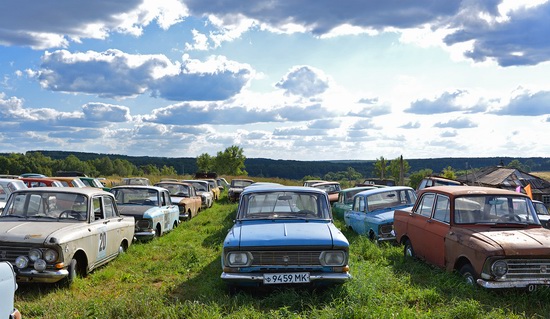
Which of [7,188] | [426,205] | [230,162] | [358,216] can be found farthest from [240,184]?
[230,162]

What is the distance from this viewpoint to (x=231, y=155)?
10031 centimetres

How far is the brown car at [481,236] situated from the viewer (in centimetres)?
694

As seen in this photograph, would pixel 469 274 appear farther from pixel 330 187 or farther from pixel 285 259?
pixel 330 187

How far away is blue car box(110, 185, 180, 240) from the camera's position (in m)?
12.5

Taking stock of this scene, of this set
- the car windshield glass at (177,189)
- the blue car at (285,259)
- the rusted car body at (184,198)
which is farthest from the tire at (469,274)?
the car windshield glass at (177,189)

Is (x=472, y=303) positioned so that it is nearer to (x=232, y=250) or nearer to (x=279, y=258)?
(x=279, y=258)

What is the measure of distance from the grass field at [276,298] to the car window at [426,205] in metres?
0.97

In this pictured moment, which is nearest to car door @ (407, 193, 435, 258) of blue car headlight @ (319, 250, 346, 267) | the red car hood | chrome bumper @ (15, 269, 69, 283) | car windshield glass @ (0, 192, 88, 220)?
the red car hood

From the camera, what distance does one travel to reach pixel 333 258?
693 centimetres

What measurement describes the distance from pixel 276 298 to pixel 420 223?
3812mm

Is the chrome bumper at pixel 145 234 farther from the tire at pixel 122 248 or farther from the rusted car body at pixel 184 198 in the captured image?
the rusted car body at pixel 184 198

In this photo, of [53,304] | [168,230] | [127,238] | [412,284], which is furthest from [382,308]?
[168,230]

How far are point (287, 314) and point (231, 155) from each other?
310ft

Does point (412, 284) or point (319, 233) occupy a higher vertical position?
point (319, 233)
